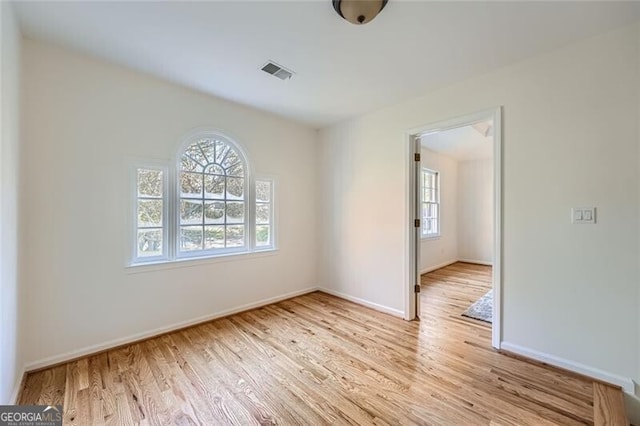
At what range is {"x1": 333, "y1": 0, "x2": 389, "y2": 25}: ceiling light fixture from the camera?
1.60m

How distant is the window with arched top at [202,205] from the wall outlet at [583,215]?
3112mm

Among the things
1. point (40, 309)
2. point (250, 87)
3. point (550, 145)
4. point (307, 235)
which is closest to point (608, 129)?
point (550, 145)

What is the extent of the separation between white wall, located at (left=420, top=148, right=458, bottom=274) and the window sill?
3478mm

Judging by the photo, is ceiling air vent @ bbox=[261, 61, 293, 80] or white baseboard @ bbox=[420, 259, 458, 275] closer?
ceiling air vent @ bbox=[261, 61, 293, 80]

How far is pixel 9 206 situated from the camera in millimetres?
1687

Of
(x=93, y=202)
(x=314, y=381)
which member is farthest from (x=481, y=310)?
(x=93, y=202)

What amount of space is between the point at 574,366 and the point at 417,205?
1.86 metres

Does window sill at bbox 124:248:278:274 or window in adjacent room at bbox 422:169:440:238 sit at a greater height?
window in adjacent room at bbox 422:169:440:238

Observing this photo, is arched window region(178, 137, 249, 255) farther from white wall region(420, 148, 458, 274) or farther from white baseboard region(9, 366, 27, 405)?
white wall region(420, 148, 458, 274)

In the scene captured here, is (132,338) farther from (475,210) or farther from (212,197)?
(475,210)

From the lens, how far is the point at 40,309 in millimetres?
2127

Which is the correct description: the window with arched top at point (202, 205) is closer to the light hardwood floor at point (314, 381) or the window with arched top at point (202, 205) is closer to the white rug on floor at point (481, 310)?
the light hardwood floor at point (314, 381)

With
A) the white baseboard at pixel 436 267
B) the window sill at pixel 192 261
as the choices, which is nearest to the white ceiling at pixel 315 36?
the window sill at pixel 192 261

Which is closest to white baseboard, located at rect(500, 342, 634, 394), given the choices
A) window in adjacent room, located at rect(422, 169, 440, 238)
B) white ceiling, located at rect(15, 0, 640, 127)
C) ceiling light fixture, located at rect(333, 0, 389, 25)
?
white ceiling, located at rect(15, 0, 640, 127)
